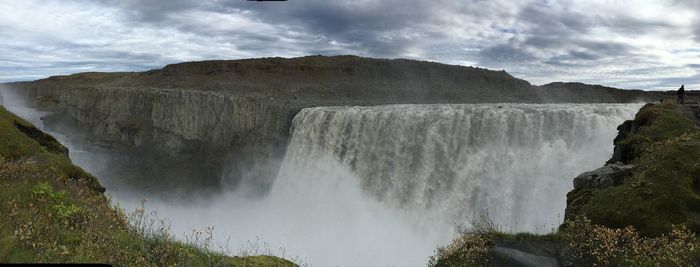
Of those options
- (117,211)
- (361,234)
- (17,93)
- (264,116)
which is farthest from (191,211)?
(17,93)

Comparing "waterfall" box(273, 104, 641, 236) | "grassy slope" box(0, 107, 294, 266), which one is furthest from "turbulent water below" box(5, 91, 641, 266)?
"grassy slope" box(0, 107, 294, 266)

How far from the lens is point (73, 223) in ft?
26.2

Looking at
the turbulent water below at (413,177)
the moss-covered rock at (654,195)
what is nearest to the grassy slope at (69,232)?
the moss-covered rock at (654,195)

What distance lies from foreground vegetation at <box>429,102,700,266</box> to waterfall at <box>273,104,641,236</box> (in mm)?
10588

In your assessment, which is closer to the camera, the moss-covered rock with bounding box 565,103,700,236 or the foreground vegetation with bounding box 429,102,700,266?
the foreground vegetation with bounding box 429,102,700,266

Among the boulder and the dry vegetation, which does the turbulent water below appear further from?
the dry vegetation

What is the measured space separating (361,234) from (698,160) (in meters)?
20.1

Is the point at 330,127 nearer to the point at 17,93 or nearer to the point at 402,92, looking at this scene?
the point at 402,92

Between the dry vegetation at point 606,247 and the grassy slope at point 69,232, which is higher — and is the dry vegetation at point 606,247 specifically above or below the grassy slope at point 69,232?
below

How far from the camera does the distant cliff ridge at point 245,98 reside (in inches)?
1821

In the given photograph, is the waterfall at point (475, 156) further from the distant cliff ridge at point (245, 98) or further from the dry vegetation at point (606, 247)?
the dry vegetation at point (606, 247)

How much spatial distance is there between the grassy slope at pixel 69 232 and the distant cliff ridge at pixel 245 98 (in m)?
32.5

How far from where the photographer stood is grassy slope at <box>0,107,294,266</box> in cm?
641

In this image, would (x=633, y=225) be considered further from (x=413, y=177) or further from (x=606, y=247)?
(x=413, y=177)
